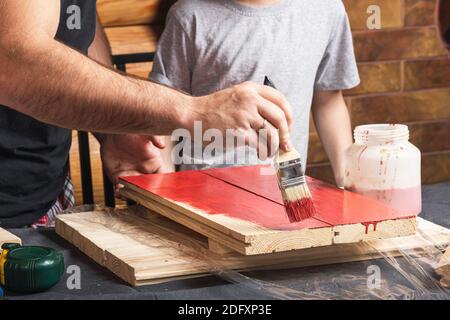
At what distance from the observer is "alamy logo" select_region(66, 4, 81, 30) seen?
177 cm

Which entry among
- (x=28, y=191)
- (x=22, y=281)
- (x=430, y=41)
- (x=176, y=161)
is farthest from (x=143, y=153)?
(x=430, y=41)

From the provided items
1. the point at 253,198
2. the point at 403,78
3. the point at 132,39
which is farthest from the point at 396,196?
the point at 403,78

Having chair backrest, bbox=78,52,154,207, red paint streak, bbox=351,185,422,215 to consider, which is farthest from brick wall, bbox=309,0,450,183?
red paint streak, bbox=351,185,422,215

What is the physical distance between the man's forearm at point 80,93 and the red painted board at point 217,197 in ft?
0.40

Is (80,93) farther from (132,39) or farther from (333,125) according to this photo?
(132,39)

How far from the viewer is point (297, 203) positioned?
1145 mm

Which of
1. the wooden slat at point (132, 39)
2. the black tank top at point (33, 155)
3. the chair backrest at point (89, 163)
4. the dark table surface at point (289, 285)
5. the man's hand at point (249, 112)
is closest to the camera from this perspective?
the dark table surface at point (289, 285)

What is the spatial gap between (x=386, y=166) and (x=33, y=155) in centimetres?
79

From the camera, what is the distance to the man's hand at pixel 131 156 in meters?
1.61

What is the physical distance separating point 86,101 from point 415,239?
0.53 meters

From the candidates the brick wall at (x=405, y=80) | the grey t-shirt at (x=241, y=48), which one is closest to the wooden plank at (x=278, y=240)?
the grey t-shirt at (x=241, y=48)

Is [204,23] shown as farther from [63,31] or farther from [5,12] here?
[5,12]

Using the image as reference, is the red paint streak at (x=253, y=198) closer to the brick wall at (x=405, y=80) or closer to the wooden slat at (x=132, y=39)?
the wooden slat at (x=132, y=39)

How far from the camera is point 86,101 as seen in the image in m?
1.26
